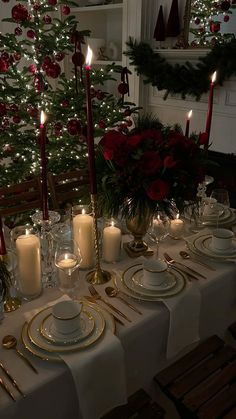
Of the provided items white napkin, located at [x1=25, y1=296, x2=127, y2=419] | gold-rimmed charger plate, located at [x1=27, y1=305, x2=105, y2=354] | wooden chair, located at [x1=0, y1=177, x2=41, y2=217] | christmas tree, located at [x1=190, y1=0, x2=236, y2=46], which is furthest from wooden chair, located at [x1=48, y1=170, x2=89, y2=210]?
christmas tree, located at [x1=190, y1=0, x2=236, y2=46]

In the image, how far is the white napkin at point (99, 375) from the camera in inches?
31.0

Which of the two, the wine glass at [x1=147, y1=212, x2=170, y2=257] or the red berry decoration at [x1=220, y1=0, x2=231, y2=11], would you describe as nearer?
the wine glass at [x1=147, y1=212, x2=170, y2=257]

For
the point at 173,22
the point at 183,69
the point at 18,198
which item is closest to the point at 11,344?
the point at 18,198

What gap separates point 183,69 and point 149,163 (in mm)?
1888

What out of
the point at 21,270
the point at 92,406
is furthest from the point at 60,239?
the point at 92,406

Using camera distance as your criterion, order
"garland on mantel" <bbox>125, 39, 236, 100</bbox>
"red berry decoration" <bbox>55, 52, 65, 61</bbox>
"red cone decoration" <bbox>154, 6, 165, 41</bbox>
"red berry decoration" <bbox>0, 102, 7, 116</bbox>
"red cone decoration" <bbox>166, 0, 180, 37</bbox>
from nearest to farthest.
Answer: "red berry decoration" <bbox>0, 102, 7, 116</bbox> < "red berry decoration" <bbox>55, 52, 65, 61</bbox> < "garland on mantel" <bbox>125, 39, 236, 100</bbox> < "red cone decoration" <bbox>166, 0, 180, 37</bbox> < "red cone decoration" <bbox>154, 6, 165, 41</bbox>

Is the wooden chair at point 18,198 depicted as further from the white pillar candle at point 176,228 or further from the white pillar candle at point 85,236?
the white pillar candle at point 176,228

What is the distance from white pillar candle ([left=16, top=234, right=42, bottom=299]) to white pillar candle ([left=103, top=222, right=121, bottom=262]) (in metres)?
0.25

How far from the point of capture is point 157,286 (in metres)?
1.04

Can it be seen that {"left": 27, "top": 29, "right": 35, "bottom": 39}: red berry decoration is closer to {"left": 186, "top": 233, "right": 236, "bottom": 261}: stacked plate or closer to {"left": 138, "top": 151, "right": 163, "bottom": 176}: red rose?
{"left": 138, "top": 151, "right": 163, "bottom": 176}: red rose

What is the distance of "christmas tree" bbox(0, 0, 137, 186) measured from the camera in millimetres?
2049

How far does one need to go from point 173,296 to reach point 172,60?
7.67 ft

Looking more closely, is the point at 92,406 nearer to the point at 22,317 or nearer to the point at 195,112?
the point at 22,317

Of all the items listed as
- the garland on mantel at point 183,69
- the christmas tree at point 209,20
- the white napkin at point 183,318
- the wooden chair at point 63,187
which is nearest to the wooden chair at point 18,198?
the wooden chair at point 63,187
